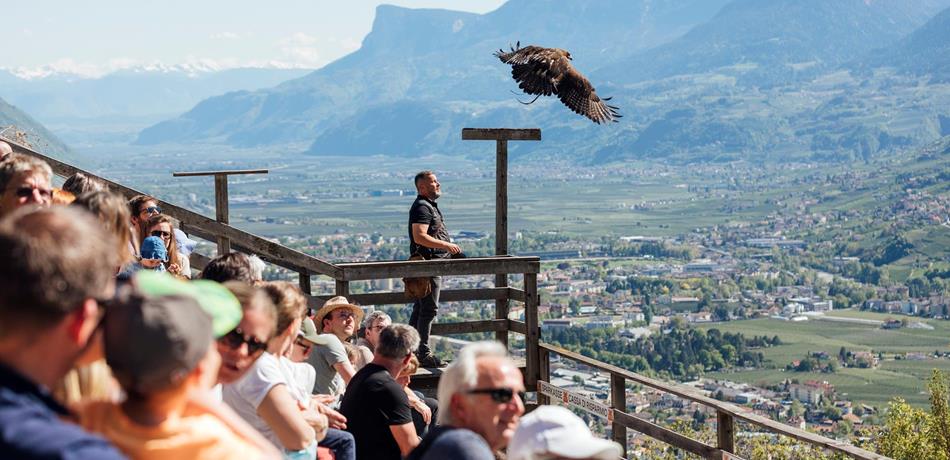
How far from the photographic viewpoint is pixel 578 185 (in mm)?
199875

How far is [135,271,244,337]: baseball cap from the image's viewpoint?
236 centimetres

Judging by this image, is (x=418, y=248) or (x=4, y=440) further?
(x=418, y=248)

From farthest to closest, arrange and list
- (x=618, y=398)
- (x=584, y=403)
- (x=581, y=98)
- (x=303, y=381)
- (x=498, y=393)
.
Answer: (x=581, y=98)
(x=618, y=398)
(x=584, y=403)
(x=303, y=381)
(x=498, y=393)

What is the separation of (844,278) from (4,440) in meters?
112

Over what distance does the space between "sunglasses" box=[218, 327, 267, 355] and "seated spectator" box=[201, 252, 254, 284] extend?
55 cm

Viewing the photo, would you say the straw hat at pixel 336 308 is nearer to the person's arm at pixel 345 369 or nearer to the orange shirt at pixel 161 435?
the person's arm at pixel 345 369

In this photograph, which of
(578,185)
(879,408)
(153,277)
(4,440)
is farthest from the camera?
(578,185)

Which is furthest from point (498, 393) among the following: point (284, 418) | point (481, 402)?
point (284, 418)

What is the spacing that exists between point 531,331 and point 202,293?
6.54 meters

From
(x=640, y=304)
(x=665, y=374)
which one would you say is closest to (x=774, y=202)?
(x=640, y=304)

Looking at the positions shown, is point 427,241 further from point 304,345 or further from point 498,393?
point 498,393

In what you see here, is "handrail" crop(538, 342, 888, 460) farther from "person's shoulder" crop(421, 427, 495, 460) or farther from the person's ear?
the person's ear

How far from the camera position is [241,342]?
12.3 ft

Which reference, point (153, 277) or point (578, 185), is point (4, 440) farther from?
point (578, 185)
